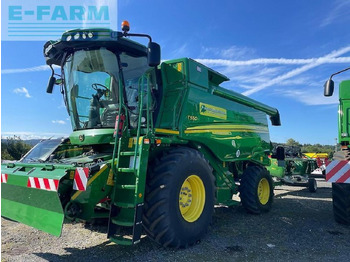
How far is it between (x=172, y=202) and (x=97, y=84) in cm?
227

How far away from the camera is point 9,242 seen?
446 cm

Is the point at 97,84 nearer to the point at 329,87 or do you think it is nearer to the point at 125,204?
the point at 125,204

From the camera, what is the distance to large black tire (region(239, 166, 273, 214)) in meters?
6.44

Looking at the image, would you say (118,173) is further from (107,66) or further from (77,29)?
(77,29)

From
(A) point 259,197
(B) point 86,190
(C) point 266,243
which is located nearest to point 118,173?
(B) point 86,190

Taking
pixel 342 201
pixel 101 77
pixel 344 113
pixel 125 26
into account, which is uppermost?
pixel 125 26

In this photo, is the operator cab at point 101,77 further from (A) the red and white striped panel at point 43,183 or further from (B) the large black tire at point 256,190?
(B) the large black tire at point 256,190

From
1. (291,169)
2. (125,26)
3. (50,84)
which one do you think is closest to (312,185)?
(291,169)

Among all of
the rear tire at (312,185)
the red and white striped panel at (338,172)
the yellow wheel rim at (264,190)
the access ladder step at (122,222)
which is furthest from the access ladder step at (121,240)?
the rear tire at (312,185)

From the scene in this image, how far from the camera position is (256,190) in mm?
6594

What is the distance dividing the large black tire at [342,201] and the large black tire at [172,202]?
96.7 inches

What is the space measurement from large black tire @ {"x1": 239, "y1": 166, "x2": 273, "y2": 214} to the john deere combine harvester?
596mm

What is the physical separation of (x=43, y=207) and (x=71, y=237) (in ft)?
4.03

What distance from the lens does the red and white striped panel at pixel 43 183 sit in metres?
3.61
